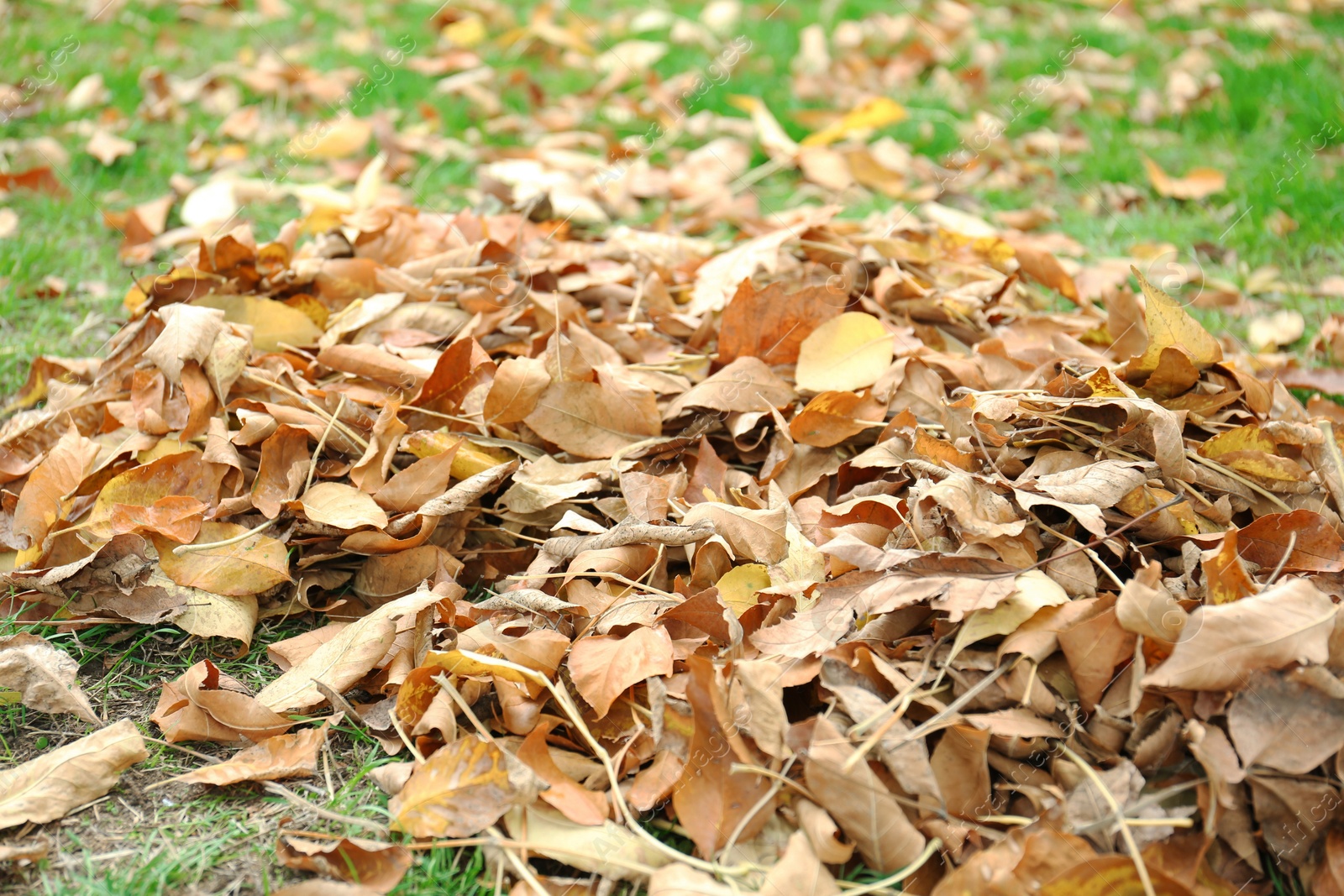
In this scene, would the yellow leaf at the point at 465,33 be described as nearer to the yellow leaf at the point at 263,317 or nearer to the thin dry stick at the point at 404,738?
the yellow leaf at the point at 263,317

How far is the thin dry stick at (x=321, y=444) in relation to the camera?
1560 millimetres

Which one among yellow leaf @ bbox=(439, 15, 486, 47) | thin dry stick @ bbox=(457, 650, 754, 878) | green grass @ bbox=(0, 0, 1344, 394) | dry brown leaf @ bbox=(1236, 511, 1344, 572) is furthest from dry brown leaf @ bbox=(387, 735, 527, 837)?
yellow leaf @ bbox=(439, 15, 486, 47)

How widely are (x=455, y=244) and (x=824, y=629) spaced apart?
1.38m

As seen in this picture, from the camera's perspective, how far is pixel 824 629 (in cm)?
124

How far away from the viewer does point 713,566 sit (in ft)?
4.70

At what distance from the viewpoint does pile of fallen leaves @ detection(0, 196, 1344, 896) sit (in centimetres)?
109

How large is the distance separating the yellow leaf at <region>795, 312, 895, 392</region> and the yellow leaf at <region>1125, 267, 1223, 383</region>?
407 millimetres

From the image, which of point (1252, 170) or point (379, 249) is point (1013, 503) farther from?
point (1252, 170)

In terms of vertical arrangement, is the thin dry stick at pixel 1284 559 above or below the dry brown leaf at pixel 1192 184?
above

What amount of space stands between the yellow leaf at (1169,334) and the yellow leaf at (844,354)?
1.34 ft

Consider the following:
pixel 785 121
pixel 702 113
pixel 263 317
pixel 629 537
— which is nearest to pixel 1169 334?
pixel 629 537

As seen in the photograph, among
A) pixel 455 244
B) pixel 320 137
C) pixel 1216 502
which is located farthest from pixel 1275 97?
pixel 320 137

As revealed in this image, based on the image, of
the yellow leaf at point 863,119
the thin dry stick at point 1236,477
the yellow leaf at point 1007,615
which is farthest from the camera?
the yellow leaf at point 863,119

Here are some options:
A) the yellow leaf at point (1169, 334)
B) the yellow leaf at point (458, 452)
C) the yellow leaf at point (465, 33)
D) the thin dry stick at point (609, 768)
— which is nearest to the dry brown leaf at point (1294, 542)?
the yellow leaf at point (1169, 334)
